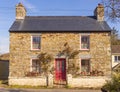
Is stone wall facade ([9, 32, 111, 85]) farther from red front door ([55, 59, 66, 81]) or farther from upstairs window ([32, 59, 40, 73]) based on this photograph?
red front door ([55, 59, 66, 81])

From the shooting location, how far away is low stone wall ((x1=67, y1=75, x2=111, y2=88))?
31656 mm

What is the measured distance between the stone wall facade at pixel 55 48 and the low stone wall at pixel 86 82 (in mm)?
1549

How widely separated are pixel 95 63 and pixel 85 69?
120 cm

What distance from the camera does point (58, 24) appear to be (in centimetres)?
3503

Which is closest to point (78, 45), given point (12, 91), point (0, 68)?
point (12, 91)

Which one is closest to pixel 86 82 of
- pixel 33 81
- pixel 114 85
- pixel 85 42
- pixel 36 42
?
pixel 85 42

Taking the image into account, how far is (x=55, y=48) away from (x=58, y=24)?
3.12 m

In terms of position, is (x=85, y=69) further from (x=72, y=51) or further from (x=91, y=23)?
(x=91, y=23)

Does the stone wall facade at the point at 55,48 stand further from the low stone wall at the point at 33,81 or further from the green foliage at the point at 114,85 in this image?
the green foliage at the point at 114,85

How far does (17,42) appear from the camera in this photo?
109ft

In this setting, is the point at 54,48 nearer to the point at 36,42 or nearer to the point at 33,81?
the point at 36,42

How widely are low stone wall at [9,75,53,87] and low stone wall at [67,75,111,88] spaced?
1884mm

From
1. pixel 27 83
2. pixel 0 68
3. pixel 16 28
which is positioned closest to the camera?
pixel 27 83

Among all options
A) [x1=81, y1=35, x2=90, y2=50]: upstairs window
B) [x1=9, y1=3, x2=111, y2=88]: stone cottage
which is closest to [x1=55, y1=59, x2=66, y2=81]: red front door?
[x1=9, y1=3, x2=111, y2=88]: stone cottage
